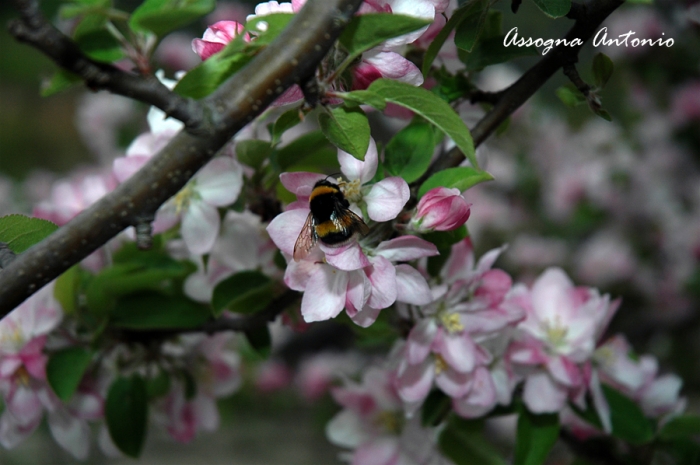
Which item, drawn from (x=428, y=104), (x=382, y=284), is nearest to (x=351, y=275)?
(x=382, y=284)

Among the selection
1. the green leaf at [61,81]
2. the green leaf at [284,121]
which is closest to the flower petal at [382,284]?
the green leaf at [284,121]

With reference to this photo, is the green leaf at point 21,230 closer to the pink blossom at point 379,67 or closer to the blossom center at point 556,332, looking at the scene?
the pink blossom at point 379,67

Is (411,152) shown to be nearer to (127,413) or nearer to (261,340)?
(261,340)

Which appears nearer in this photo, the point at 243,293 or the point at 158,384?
the point at 243,293

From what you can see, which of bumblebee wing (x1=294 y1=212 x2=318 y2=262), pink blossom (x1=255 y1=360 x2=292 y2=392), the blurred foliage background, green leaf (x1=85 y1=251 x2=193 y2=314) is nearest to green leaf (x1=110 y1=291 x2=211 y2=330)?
green leaf (x1=85 y1=251 x2=193 y2=314)

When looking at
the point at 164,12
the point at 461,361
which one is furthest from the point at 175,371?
the point at 164,12
